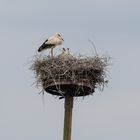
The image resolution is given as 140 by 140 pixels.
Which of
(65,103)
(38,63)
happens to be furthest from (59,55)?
(65,103)

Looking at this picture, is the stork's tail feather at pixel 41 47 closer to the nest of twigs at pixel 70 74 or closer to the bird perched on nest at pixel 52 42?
the bird perched on nest at pixel 52 42

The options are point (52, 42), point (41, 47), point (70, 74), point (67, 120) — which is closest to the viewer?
point (67, 120)

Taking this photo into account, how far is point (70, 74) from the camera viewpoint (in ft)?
42.4

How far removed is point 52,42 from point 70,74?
3807 millimetres

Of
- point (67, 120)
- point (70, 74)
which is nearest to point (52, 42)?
point (70, 74)

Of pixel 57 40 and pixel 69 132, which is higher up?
pixel 57 40

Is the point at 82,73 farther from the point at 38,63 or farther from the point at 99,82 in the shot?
the point at 38,63

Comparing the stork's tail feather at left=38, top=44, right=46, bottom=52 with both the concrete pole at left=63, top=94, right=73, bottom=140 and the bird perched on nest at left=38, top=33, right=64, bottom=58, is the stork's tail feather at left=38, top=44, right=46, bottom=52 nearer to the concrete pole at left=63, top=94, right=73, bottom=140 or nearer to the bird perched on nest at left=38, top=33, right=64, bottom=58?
the bird perched on nest at left=38, top=33, right=64, bottom=58

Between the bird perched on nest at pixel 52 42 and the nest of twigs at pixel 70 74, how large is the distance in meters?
1.74

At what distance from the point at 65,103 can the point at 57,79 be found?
4.30 ft

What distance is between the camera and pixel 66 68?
13.5 meters

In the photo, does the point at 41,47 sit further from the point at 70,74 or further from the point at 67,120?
the point at 67,120

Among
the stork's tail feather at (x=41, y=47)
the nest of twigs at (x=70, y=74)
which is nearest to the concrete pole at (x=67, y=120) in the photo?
the nest of twigs at (x=70, y=74)

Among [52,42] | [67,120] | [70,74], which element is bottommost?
[67,120]
